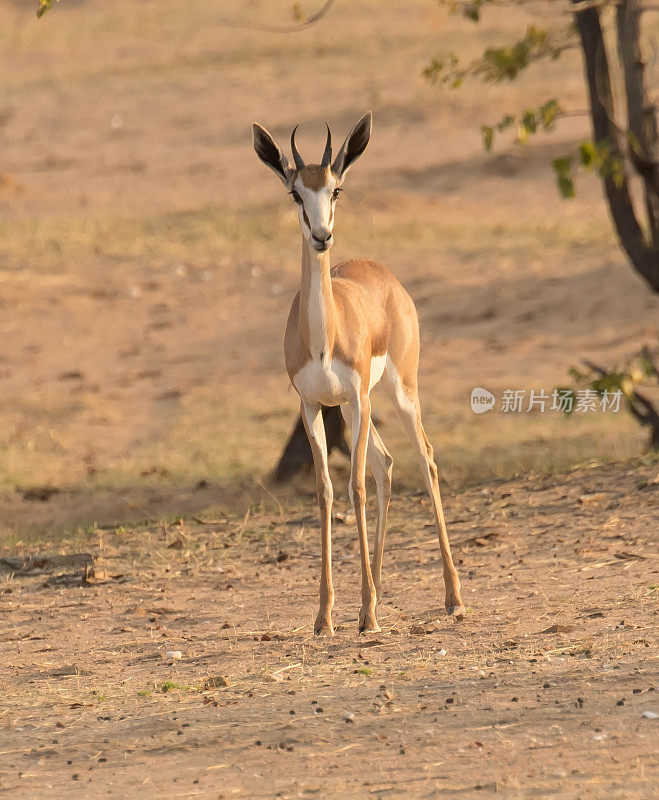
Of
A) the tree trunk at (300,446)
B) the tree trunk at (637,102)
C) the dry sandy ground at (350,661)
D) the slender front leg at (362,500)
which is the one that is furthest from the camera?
the tree trunk at (300,446)

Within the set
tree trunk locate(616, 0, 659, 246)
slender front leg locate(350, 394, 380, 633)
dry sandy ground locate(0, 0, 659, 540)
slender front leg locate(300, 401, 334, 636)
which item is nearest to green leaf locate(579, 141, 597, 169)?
slender front leg locate(350, 394, 380, 633)

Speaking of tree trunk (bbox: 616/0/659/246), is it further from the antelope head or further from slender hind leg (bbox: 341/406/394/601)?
the antelope head

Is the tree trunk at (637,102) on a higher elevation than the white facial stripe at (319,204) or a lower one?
higher

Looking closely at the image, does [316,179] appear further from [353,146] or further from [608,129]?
[608,129]

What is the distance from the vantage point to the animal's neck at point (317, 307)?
5742mm

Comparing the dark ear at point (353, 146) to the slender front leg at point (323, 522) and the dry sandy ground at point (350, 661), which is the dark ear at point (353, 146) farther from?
the dry sandy ground at point (350, 661)

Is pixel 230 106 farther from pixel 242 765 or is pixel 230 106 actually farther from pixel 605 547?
pixel 242 765

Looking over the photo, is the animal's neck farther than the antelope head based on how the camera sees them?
Yes

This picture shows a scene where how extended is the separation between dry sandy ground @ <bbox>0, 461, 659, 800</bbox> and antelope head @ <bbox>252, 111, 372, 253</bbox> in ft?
6.05

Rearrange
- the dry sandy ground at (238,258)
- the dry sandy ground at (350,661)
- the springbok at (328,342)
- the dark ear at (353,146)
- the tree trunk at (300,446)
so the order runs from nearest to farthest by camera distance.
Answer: the dry sandy ground at (350,661)
the springbok at (328,342)
the dark ear at (353,146)
the tree trunk at (300,446)
the dry sandy ground at (238,258)

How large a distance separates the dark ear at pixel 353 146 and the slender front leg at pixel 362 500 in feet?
3.38

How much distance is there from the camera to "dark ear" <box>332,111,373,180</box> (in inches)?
226

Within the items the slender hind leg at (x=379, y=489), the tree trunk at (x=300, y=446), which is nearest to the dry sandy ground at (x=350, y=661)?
the slender hind leg at (x=379, y=489)

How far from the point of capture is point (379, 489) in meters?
6.62
